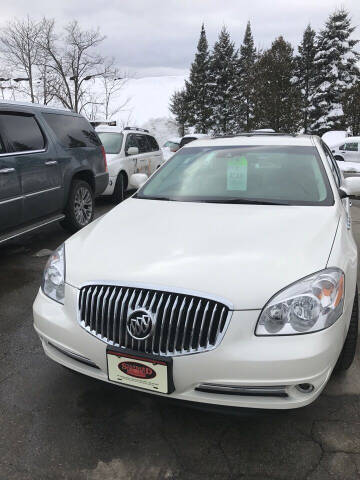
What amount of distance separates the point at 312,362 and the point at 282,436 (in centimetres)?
61

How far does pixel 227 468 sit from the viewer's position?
188 cm

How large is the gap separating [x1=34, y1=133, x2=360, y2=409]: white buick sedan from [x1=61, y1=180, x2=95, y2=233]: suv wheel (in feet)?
11.4

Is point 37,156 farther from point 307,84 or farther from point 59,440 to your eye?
point 307,84

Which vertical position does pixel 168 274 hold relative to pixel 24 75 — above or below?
below

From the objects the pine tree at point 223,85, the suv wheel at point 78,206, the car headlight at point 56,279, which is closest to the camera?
the car headlight at point 56,279

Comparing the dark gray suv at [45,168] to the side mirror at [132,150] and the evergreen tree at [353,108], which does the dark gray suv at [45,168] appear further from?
the evergreen tree at [353,108]

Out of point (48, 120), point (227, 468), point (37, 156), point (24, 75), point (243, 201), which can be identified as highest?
Result: point (24, 75)

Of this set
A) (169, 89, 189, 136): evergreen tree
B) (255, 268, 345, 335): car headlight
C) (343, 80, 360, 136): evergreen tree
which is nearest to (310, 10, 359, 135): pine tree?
(343, 80, 360, 136): evergreen tree

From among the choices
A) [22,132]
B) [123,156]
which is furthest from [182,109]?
[22,132]

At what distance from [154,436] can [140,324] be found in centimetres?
71

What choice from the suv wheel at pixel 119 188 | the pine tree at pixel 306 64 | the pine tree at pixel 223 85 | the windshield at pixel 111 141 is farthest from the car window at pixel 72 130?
the pine tree at pixel 223 85

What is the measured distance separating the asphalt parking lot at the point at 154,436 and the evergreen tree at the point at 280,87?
3585cm

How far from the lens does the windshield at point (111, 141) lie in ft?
29.0

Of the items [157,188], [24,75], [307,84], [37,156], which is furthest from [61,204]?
[307,84]
